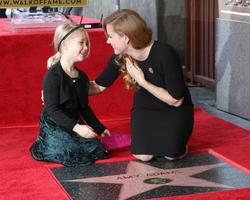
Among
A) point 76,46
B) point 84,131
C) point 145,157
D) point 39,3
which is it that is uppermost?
point 39,3

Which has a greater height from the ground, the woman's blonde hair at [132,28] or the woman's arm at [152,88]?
the woman's blonde hair at [132,28]

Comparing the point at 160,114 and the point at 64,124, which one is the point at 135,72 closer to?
the point at 160,114

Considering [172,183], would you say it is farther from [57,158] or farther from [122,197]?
[57,158]

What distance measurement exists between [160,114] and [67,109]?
486mm

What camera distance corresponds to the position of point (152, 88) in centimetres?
321

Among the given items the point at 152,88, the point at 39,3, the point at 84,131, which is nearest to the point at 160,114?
the point at 152,88

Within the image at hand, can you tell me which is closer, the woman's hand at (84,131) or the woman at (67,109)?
the woman's hand at (84,131)

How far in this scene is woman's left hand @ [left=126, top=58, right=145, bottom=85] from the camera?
3219 mm

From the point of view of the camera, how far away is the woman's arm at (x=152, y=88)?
321 cm

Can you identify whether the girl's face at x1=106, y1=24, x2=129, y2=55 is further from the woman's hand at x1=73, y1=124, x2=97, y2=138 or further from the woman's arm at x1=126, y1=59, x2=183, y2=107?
the woman's hand at x1=73, y1=124, x2=97, y2=138

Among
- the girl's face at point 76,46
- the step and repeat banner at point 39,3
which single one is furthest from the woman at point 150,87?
the step and repeat banner at point 39,3

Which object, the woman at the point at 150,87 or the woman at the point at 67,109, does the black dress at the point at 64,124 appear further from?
the woman at the point at 150,87

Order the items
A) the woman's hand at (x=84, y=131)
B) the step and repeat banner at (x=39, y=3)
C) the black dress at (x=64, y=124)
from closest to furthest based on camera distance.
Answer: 1. the woman's hand at (x=84, y=131)
2. the black dress at (x=64, y=124)
3. the step and repeat banner at (x=39, y=3)

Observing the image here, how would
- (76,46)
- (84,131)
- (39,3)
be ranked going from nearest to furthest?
(84,131)
(76,46)
(39,3)
